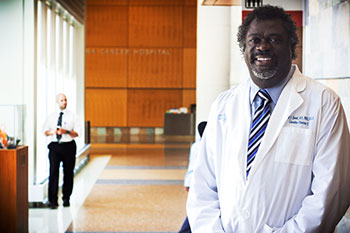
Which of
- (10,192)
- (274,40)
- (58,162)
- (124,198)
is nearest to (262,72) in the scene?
(274,40)

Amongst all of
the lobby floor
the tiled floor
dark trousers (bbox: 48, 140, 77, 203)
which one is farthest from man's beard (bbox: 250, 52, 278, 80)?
dark trousers (bbox: 48, 140, 77, 203)

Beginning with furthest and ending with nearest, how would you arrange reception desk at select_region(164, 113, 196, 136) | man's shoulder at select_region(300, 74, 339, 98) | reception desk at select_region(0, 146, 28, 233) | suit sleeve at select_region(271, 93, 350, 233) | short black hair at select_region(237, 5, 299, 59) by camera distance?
reception desk at select_region(164, 113, 196, 136) → reception desk at select_region(0, 146, 28, 233) → short black hair at select_region(237, 5, 299, 59) → man's shoulder at select_region(300, 74, 339, 98) → suit sleeve at select_region(271, 93, 350, 233)

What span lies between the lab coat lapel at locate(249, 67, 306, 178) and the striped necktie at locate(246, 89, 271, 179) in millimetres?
57

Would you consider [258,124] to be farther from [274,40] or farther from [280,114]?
[274,40]

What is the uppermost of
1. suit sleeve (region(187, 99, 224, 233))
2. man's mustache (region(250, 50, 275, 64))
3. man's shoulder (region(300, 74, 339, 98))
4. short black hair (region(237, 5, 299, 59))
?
short black hair (region(237, 5, 299, 59))

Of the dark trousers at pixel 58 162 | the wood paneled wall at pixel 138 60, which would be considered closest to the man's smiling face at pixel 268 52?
the dark trousers at pixel 58 162

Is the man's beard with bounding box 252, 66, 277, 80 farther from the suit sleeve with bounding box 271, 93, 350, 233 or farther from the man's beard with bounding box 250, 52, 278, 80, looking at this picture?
the suit sleeve with bounding box 271, 93, 350, 233

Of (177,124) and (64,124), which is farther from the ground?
(64,124)

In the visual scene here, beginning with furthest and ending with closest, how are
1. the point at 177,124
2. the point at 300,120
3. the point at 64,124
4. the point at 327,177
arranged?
the point at 177,124
the point at 64,124
the point at 300,120
the point at 327,177

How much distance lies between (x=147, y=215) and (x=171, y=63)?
50.6 ft

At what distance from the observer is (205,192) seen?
2547 mm

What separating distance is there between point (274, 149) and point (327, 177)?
0.83 feet

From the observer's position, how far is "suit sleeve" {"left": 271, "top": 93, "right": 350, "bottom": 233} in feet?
7.16

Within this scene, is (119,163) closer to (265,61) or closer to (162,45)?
(162,45)
